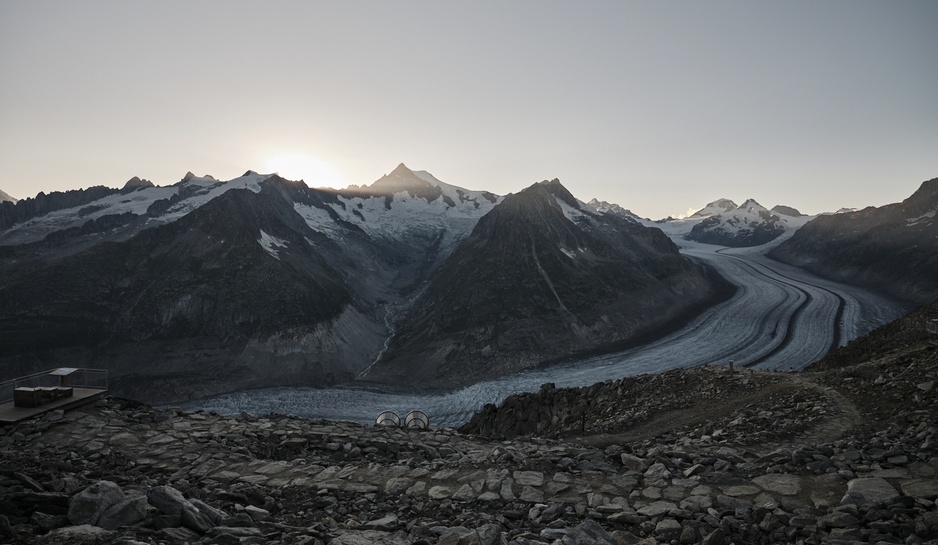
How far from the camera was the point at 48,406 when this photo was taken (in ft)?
50.4

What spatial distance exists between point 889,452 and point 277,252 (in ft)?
308

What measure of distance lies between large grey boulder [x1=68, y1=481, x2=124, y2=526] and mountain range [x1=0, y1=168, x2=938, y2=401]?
55.0m

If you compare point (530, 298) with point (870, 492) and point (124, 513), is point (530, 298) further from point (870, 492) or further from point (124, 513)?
point (124, 513)

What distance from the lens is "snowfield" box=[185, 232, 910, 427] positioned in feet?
175

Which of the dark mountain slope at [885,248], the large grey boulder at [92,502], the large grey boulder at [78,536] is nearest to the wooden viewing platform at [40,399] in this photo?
the large grey boulder at [92,502]

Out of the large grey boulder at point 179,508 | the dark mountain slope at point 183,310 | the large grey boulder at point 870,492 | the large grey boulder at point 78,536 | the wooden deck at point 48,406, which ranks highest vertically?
the dark mountain slope at point 183,310

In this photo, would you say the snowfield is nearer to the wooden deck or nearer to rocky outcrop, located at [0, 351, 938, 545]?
the wooden deck

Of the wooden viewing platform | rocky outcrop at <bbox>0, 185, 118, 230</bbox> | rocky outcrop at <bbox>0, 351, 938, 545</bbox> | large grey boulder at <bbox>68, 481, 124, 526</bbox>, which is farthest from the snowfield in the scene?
rocky outcrop at <bbox>0, 185, 118, 230</bbox>

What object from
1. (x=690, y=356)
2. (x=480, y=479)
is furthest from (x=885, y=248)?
(x=480, y=479)

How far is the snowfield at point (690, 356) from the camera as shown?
53250mm

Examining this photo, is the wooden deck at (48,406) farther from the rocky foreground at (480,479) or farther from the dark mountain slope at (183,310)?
the dark mountain slope at (183,310)

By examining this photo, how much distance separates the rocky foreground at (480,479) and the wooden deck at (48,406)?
1.47 feet

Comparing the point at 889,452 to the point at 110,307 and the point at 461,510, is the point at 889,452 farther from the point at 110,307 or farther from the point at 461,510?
the point at 110,307

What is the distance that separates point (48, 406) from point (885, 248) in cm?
14736
